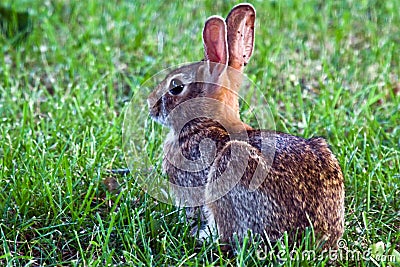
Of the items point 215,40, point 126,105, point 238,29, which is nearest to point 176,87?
point 215,40

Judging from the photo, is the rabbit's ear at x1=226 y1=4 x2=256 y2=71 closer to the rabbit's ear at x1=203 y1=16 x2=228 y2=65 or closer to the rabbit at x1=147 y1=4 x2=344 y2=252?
the rabbit at x1=147 y1=4 x2=344 y2=252

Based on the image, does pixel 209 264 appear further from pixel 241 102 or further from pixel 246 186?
pixel 241 102

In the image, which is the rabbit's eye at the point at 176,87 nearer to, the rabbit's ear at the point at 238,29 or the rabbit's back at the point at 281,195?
the rabbit's ear at the point at 238,29

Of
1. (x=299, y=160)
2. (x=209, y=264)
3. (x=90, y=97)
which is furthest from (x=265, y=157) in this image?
(x=90, y=97)

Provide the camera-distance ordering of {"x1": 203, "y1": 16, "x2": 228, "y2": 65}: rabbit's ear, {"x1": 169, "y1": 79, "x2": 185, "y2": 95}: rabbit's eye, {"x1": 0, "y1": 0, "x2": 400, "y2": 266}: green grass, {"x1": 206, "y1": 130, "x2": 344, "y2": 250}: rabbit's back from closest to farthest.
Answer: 1. {"x1": 206, "y1": 130, "x2": 344, "y2": 250}: rabbit's back
2. {"x1": 0, "y1": 0, "x2": 400, "y2": 266}: green grass
3. {"x1": 203, "y1": 16, "x2": 228, "y2": 65}: rabbit's ear
4. {"x1": 169, "y1": 79, "x2": 185, "y2": 95}: rabbit's eye

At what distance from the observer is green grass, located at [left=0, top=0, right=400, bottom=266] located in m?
3.43

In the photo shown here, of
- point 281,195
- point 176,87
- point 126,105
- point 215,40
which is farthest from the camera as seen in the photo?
point 126,105

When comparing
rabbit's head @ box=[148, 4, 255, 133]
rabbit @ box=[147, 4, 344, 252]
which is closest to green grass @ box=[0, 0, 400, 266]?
rabbit @ box=[147, 4, 344, 252]

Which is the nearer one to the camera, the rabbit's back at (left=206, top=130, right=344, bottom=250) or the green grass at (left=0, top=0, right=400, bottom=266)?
the rabbit's back at (left=206, top=130, right=344, bottom=250)

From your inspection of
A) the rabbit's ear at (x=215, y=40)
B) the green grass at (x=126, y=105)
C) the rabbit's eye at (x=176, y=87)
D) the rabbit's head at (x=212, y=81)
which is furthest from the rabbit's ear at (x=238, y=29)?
the green grass at (x=126, y=105)

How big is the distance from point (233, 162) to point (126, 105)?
1682 mm

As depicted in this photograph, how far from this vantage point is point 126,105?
4.84m

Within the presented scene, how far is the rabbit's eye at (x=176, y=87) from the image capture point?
12.2 ft

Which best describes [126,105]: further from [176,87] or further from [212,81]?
[212,81]
